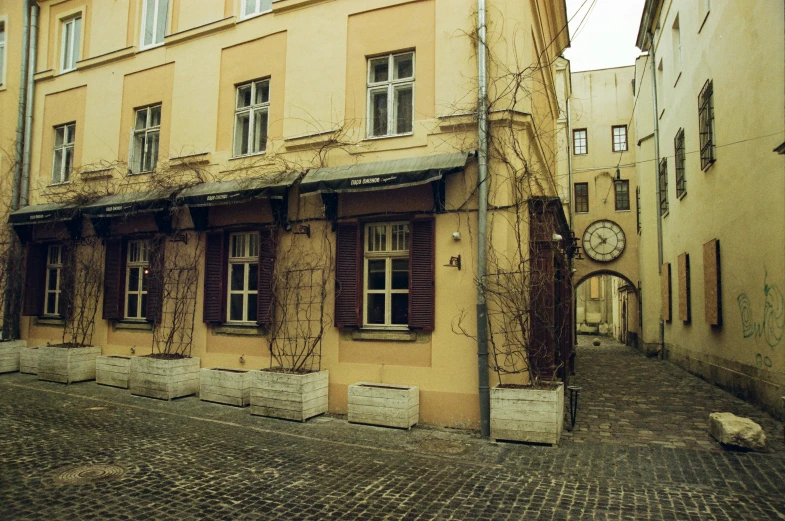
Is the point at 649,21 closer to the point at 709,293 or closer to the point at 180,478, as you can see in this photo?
the point at 709,293

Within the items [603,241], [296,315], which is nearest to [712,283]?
[296,315]

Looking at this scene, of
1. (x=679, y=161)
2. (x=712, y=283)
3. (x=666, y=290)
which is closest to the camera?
(x=712, y=283)

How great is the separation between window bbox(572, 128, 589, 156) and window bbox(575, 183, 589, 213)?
177cm

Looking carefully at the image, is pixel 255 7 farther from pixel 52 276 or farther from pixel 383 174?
pixel 52 276

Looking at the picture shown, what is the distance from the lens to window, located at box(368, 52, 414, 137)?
9172 mm

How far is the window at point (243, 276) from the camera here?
10344 mm

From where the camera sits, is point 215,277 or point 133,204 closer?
point 215,277

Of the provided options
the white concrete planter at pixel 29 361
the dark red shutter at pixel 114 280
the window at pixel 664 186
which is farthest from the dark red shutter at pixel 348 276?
the window at pixel 664 186

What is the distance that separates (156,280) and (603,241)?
19672 millimetres

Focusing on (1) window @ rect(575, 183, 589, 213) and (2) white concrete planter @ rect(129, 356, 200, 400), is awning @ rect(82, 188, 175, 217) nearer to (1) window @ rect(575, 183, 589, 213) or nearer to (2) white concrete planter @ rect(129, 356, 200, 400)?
(2) white concrete planter @ rect(129, 356, 200, 400)

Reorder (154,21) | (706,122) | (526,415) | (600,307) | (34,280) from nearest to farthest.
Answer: (526,415) → (706,122) → (154,21) → (34,280) → (600,307)

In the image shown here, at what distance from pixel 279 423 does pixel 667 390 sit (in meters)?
8.08

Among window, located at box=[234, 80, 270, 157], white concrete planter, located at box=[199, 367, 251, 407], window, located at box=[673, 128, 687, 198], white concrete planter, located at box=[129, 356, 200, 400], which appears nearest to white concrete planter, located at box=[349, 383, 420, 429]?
white concrete planter, located at box=[199, 367, 251, 407]

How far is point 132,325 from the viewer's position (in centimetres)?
1175
